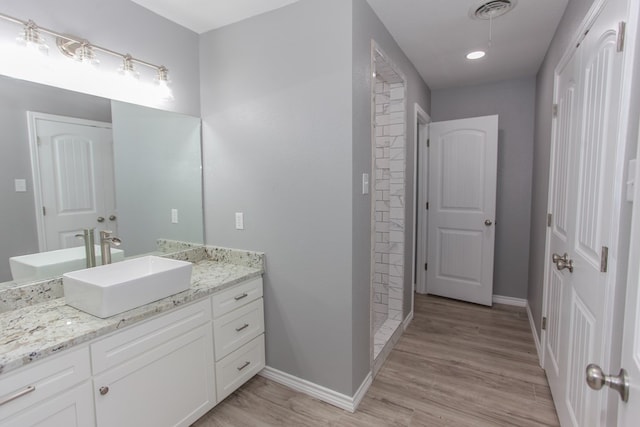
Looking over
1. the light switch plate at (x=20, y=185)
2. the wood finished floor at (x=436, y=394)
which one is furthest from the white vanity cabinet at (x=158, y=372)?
the light switch plate at (x=20, y=185)

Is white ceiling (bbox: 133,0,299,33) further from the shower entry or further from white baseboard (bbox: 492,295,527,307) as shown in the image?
white baseboard (bbox: 492,295,527,307)

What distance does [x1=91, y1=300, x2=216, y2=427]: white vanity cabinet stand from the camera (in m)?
1.33

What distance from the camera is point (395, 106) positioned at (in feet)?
8.84

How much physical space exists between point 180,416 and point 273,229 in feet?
3.70

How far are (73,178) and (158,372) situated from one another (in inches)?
44.2

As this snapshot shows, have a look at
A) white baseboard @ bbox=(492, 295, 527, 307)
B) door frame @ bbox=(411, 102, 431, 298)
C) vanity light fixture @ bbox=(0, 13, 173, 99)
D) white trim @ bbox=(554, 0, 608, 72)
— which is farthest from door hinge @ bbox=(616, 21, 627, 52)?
white baseboard @ bbox=(492, 295, 527, 307)

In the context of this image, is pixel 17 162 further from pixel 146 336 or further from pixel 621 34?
pixel 621 34

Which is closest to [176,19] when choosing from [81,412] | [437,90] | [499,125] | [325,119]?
[325,119]

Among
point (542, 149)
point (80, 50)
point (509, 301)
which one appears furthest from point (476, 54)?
point (80, 50)

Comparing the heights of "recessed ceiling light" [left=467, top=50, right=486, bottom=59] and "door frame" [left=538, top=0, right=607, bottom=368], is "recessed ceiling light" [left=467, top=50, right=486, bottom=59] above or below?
above

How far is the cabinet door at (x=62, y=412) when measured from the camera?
1.08 meters

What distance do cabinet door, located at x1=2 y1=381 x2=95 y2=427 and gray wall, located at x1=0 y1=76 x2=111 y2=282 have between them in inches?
27.6

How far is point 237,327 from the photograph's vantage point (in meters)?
1.98

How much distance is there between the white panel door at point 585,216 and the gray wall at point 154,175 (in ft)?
7.47
